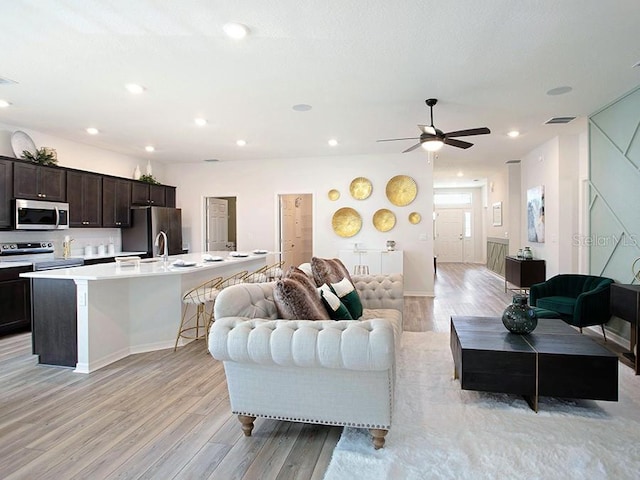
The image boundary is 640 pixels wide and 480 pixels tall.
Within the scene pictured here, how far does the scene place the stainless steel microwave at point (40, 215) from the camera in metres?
4.86

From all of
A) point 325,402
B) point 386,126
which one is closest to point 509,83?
point 386,126

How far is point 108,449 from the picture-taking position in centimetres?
217

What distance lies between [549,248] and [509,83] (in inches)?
143

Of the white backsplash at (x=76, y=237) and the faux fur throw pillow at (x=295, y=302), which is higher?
the white backsplash at (x=76, y=237)

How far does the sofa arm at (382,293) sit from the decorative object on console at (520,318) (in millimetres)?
1036

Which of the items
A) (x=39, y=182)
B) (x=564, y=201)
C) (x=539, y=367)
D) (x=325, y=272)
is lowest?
(x=539, y=367)

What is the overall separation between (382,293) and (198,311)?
2.04 metres

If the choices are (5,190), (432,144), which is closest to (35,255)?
(5,190)

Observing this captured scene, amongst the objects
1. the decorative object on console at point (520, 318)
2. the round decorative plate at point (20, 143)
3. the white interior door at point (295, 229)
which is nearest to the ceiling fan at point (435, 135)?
the decorative object on console at point (520, 318)

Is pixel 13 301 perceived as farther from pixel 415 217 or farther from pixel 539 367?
pixel 415 217

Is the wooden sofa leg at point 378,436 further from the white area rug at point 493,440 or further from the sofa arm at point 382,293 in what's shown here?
the sofa arm at point 382,293

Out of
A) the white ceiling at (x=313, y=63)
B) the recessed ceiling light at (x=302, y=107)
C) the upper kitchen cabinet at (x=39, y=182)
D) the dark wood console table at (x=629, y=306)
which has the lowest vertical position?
the dark wood console table at (x=629, y=306)

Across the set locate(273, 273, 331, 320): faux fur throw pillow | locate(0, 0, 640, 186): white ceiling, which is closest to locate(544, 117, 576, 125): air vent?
locate(0, 0, 640, 186): white ceiling

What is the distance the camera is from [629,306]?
339 cm
